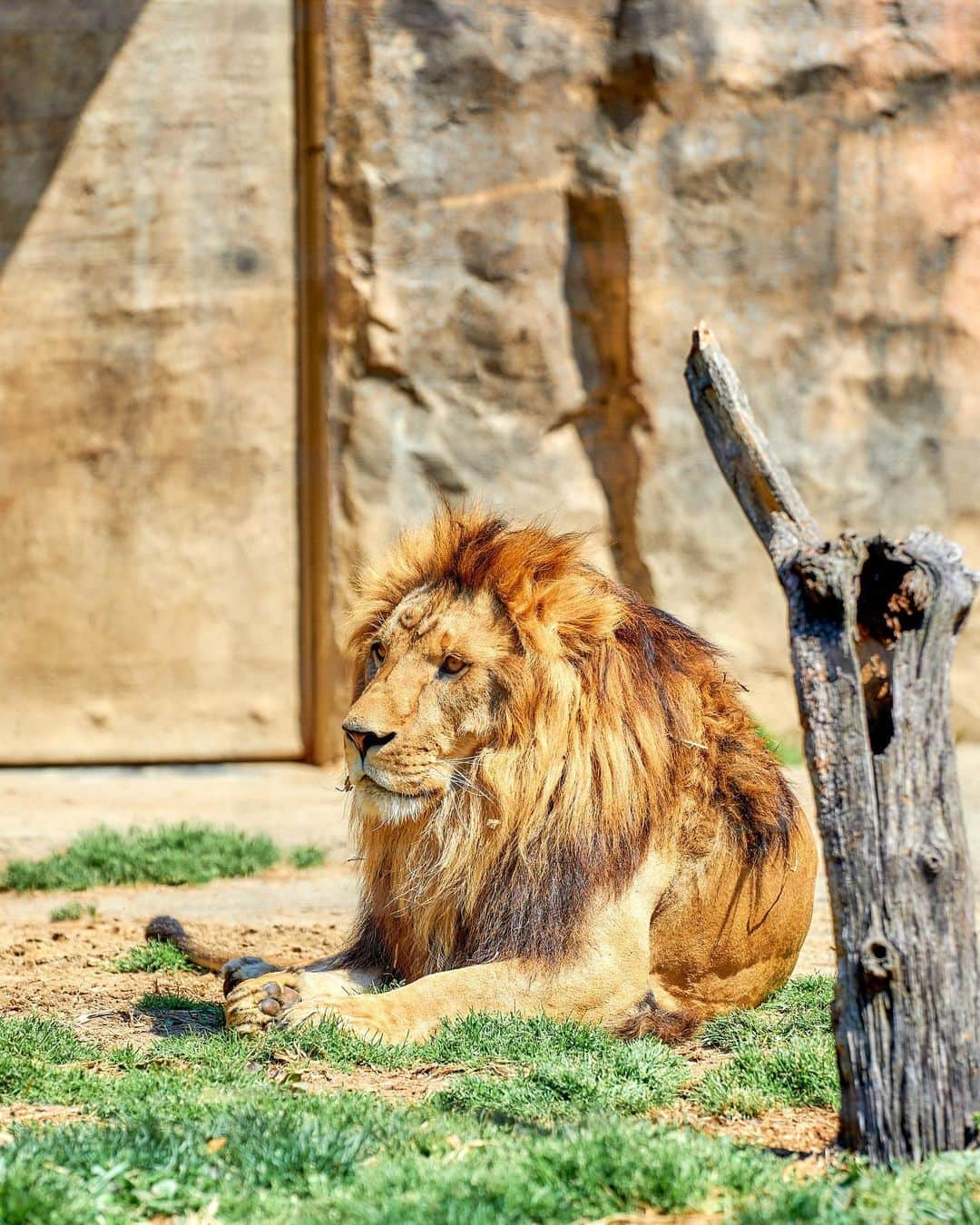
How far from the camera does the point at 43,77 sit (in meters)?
10.5

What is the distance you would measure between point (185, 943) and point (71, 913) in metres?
1.02

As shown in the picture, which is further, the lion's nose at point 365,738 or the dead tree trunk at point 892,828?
the lion's nose at point 365,738

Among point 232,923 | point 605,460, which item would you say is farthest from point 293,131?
point 232,923

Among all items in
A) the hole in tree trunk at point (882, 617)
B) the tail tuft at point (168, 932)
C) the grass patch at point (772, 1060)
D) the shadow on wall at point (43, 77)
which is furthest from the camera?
the shadow on wall at point (43, 77)

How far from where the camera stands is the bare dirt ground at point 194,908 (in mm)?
4051

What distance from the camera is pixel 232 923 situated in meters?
6.59

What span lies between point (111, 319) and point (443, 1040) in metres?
7.29

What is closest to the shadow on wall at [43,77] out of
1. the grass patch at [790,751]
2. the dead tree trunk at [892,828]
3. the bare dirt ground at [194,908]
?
the bare dirt ground at [194,908]

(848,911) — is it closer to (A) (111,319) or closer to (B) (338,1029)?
(B) (338,1029)

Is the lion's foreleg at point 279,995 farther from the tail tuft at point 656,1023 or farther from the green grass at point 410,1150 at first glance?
the tail tuft at point 656,1023

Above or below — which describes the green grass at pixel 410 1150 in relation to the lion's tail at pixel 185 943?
above

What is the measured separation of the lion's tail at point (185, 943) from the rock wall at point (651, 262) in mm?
4566

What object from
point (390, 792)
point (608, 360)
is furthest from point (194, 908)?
point (608, 360)

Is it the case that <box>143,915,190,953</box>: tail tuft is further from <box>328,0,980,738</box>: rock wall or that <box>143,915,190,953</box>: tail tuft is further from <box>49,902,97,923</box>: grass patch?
<box>328,0,980,738</box>: rock wall
